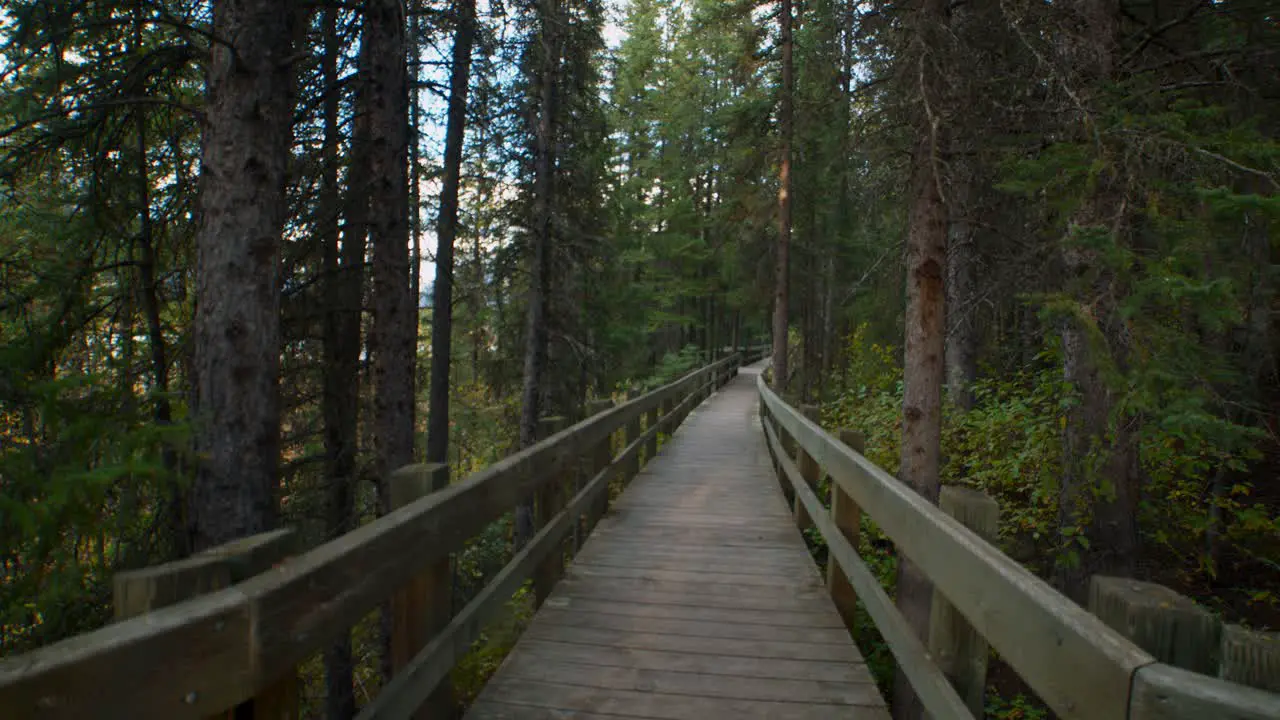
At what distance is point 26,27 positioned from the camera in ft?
13.7

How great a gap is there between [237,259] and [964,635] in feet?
14.2

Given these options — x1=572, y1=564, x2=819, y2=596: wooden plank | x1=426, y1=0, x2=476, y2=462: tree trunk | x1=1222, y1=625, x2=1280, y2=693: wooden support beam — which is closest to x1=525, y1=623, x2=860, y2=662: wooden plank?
x1=572, y1=564, x2=819, y2=596: wooden plank

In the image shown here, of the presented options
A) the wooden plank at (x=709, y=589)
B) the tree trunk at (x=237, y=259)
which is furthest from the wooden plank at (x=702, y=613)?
the tree trunk at (x=237, y=259)

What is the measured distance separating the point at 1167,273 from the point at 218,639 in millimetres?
5535

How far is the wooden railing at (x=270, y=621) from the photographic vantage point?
1.14 m

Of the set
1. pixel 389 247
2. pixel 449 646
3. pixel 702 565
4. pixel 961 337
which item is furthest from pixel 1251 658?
→ pixel 961 337

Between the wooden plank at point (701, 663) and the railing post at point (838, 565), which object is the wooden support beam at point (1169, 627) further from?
the railing post at point (838, 565)

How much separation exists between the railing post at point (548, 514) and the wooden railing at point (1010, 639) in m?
1.77

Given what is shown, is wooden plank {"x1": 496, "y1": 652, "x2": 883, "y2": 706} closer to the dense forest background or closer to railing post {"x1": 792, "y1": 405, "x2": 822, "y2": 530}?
the dense forest background

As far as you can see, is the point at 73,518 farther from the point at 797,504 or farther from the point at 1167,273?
the point at 1167,273

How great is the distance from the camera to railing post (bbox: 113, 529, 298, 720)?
4.31 ft

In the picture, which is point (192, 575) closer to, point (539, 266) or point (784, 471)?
point (784, 471)

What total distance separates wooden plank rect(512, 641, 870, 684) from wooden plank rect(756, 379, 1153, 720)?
860 millimetres

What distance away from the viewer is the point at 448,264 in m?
12.6
